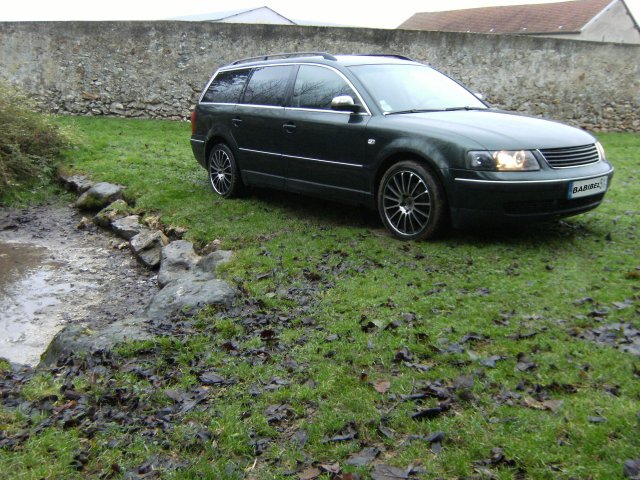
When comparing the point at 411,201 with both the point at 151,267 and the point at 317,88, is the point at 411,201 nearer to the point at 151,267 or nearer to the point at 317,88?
the point at 317,88

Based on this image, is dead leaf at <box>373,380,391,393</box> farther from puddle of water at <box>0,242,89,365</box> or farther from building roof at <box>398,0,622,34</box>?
building roof at <box>398,0,622,34</box>

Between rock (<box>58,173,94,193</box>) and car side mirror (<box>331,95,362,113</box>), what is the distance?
5.57m

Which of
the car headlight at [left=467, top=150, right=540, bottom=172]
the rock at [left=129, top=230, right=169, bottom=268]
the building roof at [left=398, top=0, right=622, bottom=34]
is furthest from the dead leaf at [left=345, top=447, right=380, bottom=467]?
the building roof at [left=398, top=0, right=622, bottom=34]

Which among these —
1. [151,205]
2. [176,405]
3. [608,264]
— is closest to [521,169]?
[608,264]

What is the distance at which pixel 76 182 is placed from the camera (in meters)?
11.7

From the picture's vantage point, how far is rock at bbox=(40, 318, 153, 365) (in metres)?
5.25

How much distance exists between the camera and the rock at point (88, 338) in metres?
5.25

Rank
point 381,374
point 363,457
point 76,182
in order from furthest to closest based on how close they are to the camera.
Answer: point 76,182, point 381,374, point 363,457

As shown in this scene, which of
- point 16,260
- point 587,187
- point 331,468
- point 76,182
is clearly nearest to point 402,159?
point 587,187

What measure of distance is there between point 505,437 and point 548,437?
0.70 feet

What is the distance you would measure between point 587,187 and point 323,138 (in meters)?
2.86

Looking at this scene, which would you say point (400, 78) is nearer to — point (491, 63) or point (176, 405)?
point (176, 405)

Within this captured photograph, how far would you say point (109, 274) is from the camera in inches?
325

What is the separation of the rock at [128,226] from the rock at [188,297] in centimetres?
296
